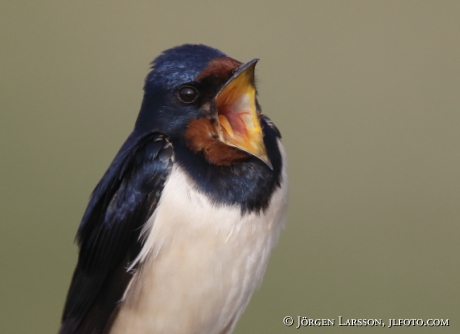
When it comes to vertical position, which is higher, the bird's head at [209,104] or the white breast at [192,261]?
the bird's head at [209,104]

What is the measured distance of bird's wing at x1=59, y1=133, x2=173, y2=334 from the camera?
1111mm

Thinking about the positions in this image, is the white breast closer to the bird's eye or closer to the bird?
the bird

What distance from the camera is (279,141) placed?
48.3 inches

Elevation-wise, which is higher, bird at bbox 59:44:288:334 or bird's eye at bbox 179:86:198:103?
bird's eye at bbox 179:86:198:103

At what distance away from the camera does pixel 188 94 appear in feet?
3.51

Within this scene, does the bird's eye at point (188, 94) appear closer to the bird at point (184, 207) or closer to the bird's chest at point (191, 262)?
the bird at point (184, 207)

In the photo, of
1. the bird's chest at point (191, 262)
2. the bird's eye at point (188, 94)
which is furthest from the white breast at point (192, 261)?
the bird's eye at point (188, 94)

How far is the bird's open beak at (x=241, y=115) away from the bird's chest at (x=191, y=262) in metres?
0.10

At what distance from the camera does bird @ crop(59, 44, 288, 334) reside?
107 centimetres

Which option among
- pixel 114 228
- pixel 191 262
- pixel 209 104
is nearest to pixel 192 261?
pixel 191 262

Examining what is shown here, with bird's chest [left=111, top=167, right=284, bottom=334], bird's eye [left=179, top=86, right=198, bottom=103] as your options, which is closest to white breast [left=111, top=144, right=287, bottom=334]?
bird's chest [left=111, top=167, right=284, bottom=334]

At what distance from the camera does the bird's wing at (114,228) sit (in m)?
1.11

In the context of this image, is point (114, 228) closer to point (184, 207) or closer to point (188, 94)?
point (184, 207)

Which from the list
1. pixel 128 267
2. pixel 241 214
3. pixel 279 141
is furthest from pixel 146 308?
pixel 279 141
